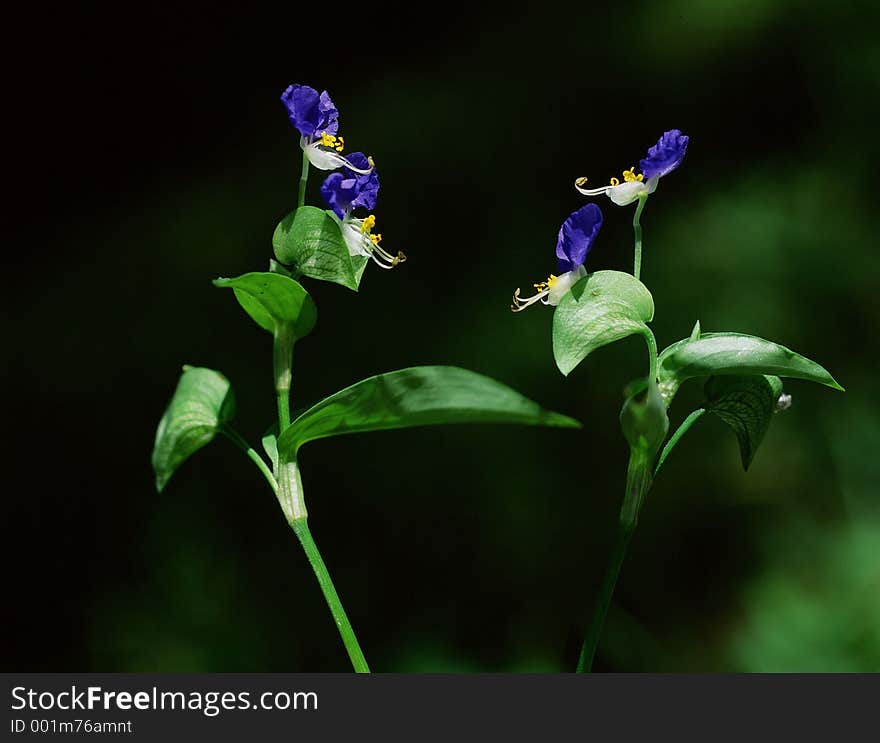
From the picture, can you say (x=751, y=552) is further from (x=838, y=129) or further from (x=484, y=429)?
(x=838, y=129)

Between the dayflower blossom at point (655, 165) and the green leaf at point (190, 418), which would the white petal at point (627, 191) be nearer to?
the dayflower blossom at point (655, 165)

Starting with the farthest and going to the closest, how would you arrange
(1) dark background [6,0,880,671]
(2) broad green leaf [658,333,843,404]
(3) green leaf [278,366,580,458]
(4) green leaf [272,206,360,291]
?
(1) dark background [6,0,880,671] → (4) green leaf [272,206,360,291] → (2) broad green leaf [658,333,843,404] → (3) green leaf [278,366,580,458]

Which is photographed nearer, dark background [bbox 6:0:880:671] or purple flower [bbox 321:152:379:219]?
purple flower [bbox 321:152:379:219]

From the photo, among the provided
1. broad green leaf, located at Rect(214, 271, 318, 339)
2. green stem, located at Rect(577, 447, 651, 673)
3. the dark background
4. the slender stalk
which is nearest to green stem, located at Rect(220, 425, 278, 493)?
the slender stalk

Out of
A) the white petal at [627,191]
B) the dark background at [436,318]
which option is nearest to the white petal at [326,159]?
the white petal at [627,191]

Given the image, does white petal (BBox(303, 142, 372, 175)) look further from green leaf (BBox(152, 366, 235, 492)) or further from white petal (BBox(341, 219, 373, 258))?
green leaf (BBox(152, 366, 235, 492))
